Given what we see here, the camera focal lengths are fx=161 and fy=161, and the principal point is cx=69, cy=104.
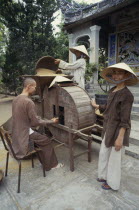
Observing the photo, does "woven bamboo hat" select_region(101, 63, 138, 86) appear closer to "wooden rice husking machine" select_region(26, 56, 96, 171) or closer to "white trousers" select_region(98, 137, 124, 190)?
"wooden rice husking machine" select_region(26, 56, 96, 171)

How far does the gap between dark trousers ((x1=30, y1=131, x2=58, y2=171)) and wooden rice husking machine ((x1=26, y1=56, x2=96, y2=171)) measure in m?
0.37

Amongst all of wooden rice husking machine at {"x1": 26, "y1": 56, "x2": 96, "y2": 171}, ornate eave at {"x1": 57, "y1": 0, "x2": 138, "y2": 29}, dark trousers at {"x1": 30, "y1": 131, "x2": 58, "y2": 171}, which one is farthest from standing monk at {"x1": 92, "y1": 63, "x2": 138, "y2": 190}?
ornate eave at {"x1": 57, "y1": 0, "x2": 138, "y2": 29}

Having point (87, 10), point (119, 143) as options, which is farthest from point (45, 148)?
point (87, 10)

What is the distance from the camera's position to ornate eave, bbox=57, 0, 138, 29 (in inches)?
285

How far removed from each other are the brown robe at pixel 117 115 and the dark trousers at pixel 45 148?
3.53 ft

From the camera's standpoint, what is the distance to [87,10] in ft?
31.4

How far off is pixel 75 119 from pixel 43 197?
4.39 feet

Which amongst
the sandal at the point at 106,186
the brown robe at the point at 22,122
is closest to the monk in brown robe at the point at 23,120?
the brown robe at the point at 22,122

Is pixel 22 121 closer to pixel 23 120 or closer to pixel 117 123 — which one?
pixel 23 120

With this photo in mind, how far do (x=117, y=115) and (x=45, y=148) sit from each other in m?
1.43

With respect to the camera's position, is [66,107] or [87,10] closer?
[66,107]

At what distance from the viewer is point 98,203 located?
2230 millimetres

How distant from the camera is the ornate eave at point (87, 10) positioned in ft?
23.7

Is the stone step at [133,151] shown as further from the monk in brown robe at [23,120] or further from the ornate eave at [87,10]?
the ornate eave at [87,10]
